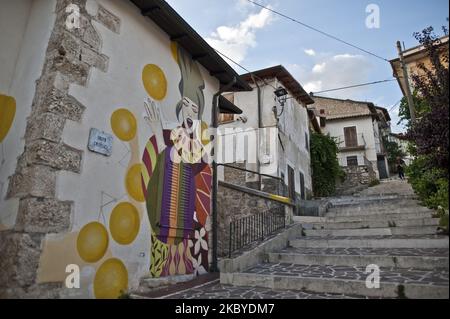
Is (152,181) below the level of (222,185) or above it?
below

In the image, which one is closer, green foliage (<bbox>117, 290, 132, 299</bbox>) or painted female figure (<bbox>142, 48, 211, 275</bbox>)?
green foliage (<bbox>117, 290, 132, 299</bbox>)

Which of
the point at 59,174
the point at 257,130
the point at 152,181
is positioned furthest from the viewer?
the point at 257,130

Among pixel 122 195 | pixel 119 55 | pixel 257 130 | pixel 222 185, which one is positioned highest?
pixel 257 130

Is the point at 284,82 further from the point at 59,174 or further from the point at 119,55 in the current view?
the point at 59,174

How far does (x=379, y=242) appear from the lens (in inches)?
218

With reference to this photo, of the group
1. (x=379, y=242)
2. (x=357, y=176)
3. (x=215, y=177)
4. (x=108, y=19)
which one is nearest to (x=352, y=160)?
(x=357, y=176)

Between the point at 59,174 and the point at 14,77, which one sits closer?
the point at 59,174

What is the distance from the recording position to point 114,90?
4.15 metres

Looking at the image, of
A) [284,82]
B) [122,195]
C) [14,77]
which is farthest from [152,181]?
[284,82]

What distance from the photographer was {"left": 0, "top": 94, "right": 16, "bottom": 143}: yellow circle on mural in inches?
141

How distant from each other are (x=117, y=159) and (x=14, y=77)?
1.71 metres

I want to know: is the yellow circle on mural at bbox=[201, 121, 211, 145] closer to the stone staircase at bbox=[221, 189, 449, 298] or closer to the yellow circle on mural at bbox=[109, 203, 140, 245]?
the yellow circle on mural at bbox=[109, 203, 140, 245]

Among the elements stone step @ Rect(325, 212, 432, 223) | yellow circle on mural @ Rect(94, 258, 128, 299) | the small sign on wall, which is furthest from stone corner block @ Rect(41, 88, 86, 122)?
stone step @ Rect(325, 212, 432, 223)

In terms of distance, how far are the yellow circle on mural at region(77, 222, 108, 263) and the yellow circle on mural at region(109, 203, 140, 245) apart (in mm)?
160
